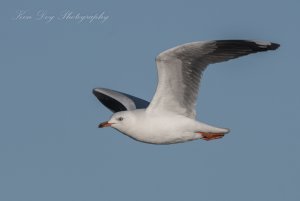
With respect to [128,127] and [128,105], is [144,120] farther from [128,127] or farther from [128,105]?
Answer: [128,105]

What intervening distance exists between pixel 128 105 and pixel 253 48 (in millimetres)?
4169

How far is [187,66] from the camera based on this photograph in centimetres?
1766

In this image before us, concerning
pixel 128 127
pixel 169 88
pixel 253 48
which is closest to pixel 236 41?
pixel 253 48

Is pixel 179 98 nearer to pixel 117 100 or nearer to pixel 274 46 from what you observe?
pixel 274 46

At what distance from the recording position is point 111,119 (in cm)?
1852

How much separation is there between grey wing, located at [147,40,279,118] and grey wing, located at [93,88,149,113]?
8.48 ft

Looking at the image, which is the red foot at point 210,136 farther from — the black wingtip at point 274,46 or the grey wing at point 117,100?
the grey wing at point 117,100

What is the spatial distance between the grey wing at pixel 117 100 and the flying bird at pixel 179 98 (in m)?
2.49

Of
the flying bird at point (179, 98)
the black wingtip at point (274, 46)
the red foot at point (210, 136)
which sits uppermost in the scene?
the black wingtip at point (274, 46)

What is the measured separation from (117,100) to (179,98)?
3361 millimetres

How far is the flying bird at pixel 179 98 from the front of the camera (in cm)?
1744

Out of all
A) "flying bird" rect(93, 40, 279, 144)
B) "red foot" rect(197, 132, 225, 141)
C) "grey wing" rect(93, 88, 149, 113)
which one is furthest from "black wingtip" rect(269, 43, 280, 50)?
"grey wing" rect(93, 88, 149, 113)

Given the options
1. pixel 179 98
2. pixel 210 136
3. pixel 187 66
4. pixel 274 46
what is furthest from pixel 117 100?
pixel 274 46

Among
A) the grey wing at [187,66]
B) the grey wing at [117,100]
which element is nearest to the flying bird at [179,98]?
the grey wing at [187,66]
